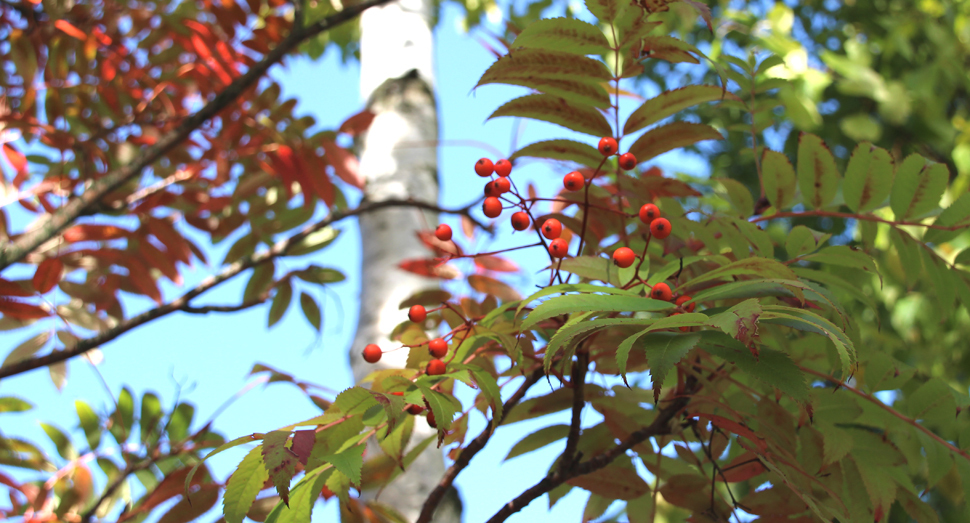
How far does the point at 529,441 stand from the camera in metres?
0.71

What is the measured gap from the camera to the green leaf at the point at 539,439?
71 centimetres

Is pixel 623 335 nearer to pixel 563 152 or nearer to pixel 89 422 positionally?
pixel 563 152

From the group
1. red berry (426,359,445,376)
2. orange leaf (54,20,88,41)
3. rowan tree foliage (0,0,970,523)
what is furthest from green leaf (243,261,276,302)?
red berry (426,359,445,376)

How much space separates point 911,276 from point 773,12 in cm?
193

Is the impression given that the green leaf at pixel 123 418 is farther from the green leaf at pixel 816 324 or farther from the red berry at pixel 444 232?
the green leaf at pixel 816 324

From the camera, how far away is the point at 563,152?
27.2 inches

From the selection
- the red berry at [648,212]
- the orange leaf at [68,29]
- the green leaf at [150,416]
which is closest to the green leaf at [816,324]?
the red berry at [648,212]

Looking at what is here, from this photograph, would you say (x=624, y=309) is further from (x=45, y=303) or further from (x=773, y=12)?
(x=773, y=12)

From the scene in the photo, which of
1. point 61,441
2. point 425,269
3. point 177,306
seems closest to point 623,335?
point 425,269

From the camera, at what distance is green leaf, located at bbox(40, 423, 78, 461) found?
123cm

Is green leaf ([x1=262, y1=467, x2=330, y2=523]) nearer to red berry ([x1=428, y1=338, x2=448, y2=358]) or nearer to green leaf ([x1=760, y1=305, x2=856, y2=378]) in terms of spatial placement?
red berry ([x1=428, y1=338, x2=448, y2=358])

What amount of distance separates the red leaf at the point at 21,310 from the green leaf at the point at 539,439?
86 cm

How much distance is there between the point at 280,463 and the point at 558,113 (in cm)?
43

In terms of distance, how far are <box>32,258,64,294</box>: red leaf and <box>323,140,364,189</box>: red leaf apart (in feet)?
1.69
